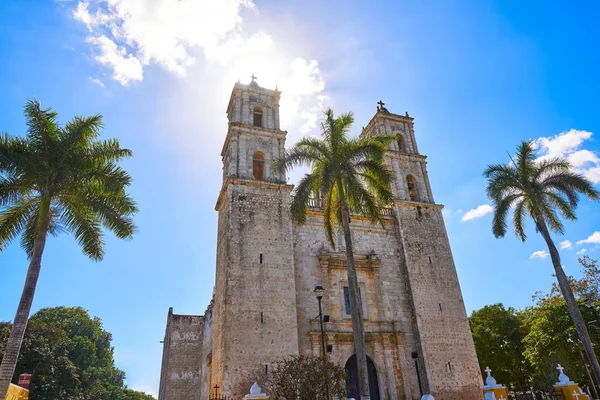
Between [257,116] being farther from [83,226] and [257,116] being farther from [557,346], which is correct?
[557,346]

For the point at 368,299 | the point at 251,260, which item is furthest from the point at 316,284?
the point at 251,260

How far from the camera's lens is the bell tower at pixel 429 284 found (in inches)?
736

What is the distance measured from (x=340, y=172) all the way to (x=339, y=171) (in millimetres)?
53

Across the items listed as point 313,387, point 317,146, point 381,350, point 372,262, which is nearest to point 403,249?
point 372,262

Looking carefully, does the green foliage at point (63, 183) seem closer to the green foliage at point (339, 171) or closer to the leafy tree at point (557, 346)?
the green foliage at point (339, 171)

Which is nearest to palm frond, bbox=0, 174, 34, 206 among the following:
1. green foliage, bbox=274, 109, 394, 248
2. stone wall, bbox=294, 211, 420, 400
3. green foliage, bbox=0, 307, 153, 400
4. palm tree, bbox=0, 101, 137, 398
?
palm tree, bbox=0, 101, 137, 398

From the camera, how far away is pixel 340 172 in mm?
15055

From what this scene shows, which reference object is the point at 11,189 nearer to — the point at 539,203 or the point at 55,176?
the point at 55,176

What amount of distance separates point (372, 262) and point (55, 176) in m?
14.3

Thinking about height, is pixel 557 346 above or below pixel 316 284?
below

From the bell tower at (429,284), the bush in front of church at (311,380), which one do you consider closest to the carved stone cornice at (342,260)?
the bell tower at (429,284)

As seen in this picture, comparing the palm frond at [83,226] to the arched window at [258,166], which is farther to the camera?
the arched window at [258,166]

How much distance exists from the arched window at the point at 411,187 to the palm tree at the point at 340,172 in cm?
840

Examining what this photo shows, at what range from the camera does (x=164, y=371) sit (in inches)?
1033
